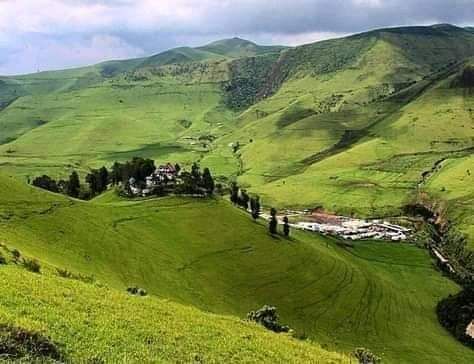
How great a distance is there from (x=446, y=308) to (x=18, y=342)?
136 meters

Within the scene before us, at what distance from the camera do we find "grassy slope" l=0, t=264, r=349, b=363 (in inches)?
1106

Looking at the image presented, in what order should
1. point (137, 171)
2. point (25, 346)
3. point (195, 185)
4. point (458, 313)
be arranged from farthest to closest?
point (137, 171)
point (195, 185)
point (458, 313)
point (25, 346)

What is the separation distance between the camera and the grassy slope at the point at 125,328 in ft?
92.2

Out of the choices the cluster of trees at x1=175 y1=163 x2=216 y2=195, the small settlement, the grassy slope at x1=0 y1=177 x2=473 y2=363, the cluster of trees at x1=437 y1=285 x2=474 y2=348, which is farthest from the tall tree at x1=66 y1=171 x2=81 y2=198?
the cluster of trees at x1=437 y1=285 x2=474 y2=348

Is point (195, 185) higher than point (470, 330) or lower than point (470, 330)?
higher

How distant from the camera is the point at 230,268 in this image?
127 m

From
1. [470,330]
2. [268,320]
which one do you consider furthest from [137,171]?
[268,320]

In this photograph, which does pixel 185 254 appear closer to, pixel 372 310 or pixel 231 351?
pixel 372 310

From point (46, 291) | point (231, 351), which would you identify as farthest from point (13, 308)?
point (231, 351)

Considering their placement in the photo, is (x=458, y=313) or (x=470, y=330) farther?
(x=458, y=313)

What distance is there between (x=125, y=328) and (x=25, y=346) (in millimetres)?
9942

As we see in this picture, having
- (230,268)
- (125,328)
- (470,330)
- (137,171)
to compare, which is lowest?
(470,330)

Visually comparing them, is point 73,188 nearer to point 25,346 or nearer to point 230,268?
point 230,268

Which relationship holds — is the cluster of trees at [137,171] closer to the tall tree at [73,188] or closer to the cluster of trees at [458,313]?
the tall tree at [73,188]
